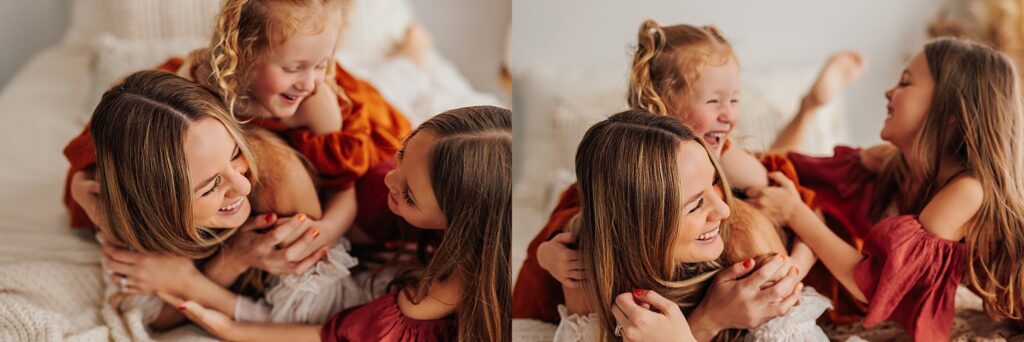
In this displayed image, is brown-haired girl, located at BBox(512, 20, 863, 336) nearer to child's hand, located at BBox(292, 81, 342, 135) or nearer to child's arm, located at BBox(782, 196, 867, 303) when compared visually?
child's arm, located at BBox(782, 196, 867, 303)

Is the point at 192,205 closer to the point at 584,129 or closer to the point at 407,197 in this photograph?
the point at 407,197

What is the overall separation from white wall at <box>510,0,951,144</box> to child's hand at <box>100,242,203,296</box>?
16.5 inches

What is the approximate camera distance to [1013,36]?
4.74 feet

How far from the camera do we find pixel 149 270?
937 mm

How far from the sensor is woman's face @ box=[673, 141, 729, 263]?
80cm

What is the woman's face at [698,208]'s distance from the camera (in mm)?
798

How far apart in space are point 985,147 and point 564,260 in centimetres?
47

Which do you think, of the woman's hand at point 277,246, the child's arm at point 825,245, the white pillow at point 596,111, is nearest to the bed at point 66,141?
the woman's hand at point 277,246

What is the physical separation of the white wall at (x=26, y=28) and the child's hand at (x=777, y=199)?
2.42 ft

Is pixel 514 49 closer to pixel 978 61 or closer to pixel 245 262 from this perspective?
pixel 245 262

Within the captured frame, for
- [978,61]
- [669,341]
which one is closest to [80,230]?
[669,341]

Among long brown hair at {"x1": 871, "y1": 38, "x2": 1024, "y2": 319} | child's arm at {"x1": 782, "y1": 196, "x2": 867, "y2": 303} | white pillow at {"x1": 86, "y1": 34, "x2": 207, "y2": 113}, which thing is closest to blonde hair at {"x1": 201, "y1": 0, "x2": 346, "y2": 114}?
white pillow at {"x1": 86, "y1": 34, "x2": 207, "y2": 113}

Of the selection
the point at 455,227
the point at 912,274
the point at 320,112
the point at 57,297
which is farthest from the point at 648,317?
the point at 57,297

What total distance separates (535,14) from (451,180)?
0.76ft
